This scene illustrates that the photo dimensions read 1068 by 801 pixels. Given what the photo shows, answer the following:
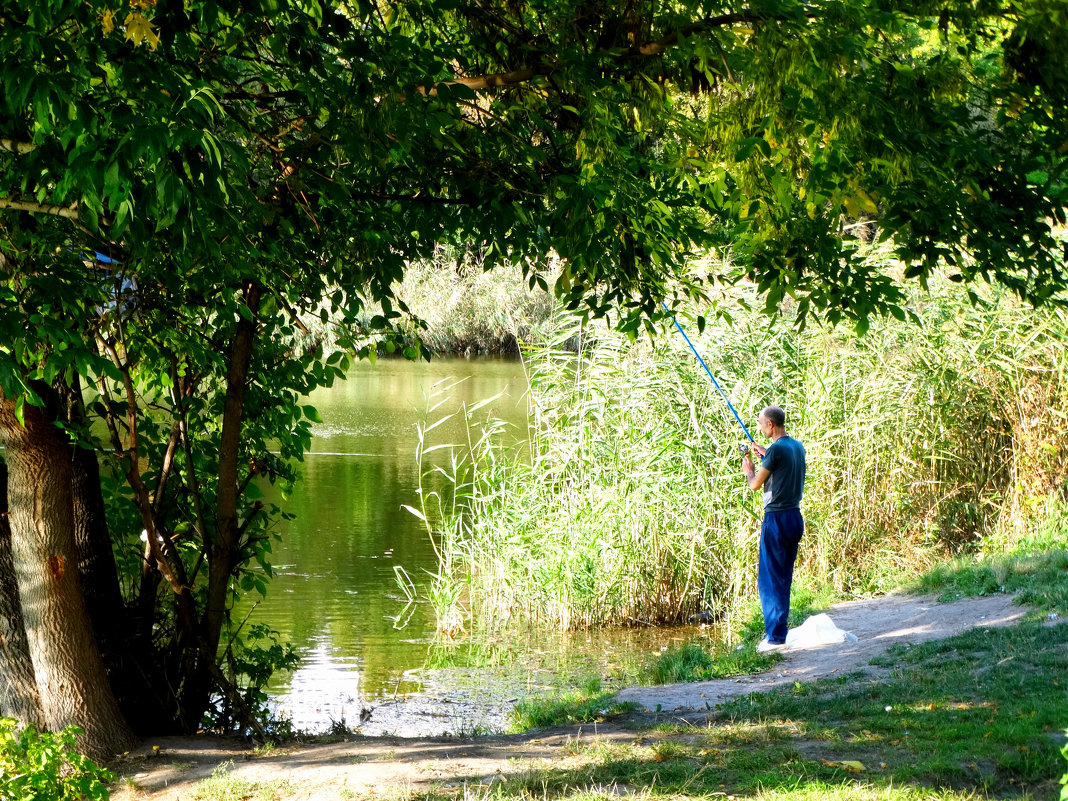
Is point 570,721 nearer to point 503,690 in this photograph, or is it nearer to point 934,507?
point 503,690

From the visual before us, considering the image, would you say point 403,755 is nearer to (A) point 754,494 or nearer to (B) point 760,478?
(B) point 760,478

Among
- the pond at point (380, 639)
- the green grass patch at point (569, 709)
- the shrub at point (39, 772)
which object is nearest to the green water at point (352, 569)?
the pond at point (380, 639)

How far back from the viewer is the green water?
857 centimetres

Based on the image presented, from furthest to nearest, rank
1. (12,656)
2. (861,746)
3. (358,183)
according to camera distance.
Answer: (358,183) → (12,656) → (861,746)

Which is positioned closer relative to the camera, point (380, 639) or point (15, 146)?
point (15, 146)

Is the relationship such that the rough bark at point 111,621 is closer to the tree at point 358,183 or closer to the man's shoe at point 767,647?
the tree at point 358,183

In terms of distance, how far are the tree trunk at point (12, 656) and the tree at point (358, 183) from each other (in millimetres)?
228

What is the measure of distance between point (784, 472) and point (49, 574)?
5.04 metres

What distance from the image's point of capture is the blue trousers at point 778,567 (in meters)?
7.87

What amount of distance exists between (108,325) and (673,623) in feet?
19.6

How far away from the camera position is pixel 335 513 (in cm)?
1496

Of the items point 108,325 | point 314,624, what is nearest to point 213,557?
point 108,325

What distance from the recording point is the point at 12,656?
206 inches

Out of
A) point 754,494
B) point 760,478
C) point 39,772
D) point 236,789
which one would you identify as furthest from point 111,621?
point 754,494
